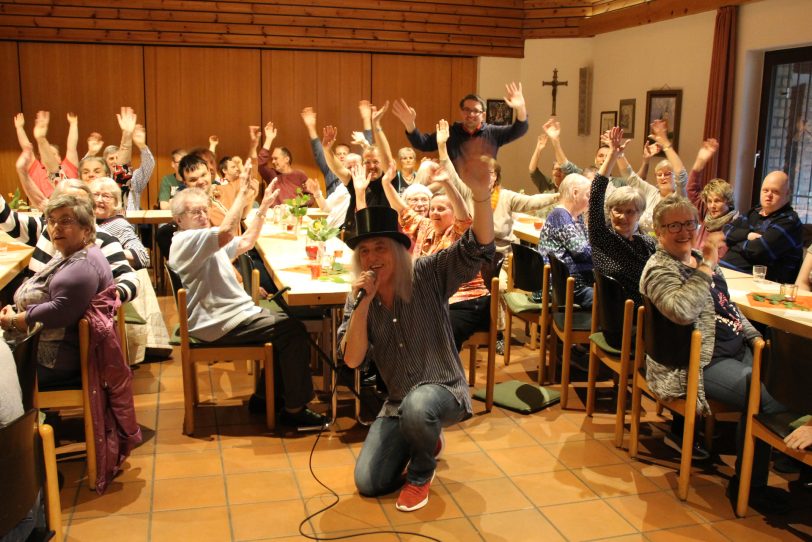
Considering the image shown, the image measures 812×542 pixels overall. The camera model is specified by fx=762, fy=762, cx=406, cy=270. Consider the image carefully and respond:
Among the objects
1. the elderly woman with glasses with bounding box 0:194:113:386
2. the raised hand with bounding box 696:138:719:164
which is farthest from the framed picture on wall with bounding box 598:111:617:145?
the elderly woman with glasses with bounding box 0:194:113:386

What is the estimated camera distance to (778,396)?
2.88m

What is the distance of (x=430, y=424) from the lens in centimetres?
317

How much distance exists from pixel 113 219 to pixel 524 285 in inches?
102

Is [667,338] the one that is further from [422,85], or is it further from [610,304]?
[422,85]

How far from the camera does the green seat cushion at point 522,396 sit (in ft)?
14.5

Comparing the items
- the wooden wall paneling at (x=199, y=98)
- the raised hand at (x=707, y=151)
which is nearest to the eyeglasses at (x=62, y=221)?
the raised hand at (x=707, y=151)

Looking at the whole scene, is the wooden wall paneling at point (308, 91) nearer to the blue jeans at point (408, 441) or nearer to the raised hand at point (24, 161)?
the raised hand at point (24, 161)

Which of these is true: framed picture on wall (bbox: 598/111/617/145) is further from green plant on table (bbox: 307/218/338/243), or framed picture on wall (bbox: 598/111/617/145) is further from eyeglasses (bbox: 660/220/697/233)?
eyeglasses (bbox: 660/220/697/233)

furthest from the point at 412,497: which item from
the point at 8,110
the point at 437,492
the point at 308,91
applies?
the point at 8,110

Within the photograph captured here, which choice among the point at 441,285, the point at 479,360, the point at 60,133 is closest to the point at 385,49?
the point at 60,133

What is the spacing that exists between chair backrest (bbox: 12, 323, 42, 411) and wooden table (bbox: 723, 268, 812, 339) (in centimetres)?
303

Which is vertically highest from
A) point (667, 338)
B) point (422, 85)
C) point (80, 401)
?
point (422, 85)

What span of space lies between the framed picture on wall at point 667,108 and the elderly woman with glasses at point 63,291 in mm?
6887

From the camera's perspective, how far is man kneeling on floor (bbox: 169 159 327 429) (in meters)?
3.85
